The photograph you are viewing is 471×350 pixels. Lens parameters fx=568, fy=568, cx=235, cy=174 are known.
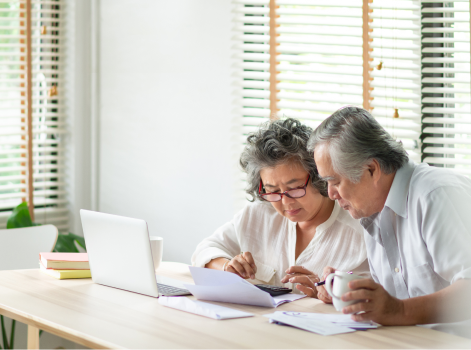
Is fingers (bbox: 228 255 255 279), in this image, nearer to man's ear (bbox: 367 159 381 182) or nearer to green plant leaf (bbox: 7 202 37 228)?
man's ear (bbox: 367 159 381 182)

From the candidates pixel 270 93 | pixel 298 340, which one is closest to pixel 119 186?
pixel 270 93

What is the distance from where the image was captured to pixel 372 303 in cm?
148

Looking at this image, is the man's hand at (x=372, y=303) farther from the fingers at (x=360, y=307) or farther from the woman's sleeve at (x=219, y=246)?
the woman's sleeve at (x=219, y=246)

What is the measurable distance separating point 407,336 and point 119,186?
2573 millimetres

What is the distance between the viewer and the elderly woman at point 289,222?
83.8 inches

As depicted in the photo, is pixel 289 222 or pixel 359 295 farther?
pixel 289 222

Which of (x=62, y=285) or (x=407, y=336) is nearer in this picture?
(x=407, y=336)

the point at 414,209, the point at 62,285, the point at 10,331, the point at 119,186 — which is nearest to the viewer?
the point at 414,209

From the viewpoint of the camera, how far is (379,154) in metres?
1.73

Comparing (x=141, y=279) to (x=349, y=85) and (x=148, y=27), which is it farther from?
(x=148, y=27)

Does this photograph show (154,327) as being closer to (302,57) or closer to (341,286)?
(341,286)

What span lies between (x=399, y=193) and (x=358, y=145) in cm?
20

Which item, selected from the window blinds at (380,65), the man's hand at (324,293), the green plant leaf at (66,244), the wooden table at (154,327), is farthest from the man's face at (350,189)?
the green plant leaf at (66,244)

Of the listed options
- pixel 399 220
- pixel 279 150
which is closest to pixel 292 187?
pixel 279 150
